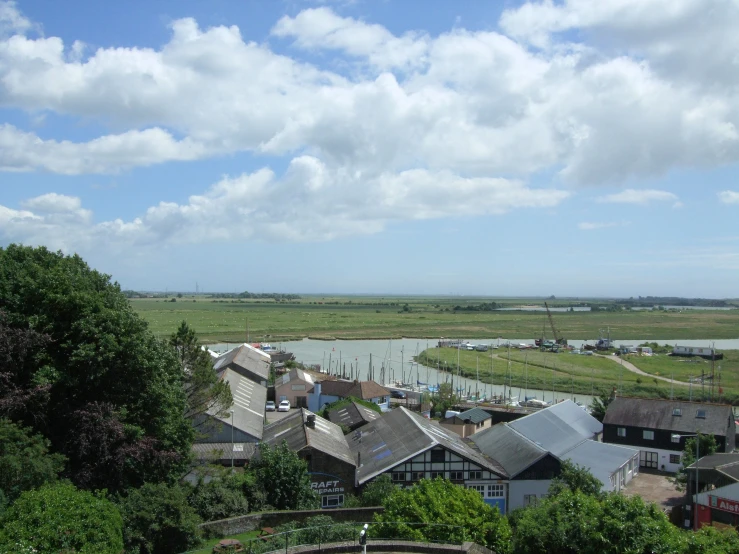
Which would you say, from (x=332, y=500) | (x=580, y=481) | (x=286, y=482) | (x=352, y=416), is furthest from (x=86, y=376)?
(x=352, y=416)

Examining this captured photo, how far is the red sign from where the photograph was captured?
61.8ft

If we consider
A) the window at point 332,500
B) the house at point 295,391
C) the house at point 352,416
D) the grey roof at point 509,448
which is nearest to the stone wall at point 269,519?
the window at point 332,500

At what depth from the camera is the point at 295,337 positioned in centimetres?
9444

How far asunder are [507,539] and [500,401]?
118 feet

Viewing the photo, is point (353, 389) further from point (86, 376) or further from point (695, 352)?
point (695, 352)

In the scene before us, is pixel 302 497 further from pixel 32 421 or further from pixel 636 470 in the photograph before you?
pixel 636 470

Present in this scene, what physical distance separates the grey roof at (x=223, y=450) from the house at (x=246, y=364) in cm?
1599

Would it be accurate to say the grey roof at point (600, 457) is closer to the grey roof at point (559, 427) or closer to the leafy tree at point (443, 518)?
the grey roof at point (559, 427)

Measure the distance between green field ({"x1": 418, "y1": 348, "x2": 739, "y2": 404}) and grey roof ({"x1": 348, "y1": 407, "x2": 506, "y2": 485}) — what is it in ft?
93.3

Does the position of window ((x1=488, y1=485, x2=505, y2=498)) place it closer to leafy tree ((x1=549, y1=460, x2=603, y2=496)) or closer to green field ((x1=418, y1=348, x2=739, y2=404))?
leafy tree ((x1=549, y1=460, x2=603, y2=496))

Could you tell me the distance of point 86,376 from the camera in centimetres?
1619

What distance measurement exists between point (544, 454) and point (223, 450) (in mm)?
11972

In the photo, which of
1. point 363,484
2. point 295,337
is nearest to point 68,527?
point 363,484

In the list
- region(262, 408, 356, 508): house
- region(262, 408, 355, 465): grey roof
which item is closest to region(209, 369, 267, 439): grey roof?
region(262, 408, 355, 465): grey roof
